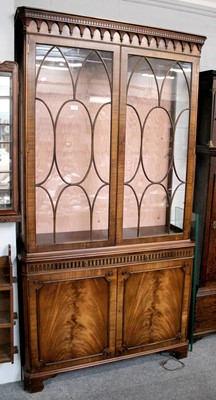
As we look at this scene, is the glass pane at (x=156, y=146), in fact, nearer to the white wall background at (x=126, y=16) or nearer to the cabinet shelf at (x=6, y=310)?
the white wall background at (x=126, y=16)

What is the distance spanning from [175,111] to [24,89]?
3.38 feet

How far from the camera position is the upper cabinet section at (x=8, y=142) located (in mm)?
2051

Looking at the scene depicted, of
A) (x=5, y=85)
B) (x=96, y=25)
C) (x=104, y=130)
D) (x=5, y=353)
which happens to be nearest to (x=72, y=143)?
(x=104, y=130)

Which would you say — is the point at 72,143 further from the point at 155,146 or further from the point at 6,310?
the point at 6,310

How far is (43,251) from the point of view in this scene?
7.33 ft

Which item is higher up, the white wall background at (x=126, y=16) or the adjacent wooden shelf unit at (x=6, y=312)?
the white wall background at (x=126, y=16)

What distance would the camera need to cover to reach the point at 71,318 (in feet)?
7.70

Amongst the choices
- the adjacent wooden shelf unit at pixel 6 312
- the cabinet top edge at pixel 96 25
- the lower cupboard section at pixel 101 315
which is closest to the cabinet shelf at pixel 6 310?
the adjacent wooden shelf unit at pixel 6 312

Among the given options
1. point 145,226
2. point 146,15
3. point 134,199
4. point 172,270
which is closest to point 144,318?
point 172,270

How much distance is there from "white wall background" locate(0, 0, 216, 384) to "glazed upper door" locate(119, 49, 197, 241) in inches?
25.5

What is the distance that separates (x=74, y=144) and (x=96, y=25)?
708 mm

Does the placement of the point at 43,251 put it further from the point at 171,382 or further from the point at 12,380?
the point at 171,382

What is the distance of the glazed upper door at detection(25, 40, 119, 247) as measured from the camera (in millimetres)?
2168

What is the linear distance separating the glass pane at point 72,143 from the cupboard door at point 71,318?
0.28 m
